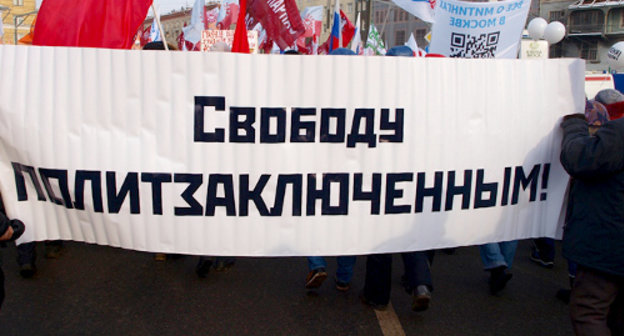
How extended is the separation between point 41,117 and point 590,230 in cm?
300

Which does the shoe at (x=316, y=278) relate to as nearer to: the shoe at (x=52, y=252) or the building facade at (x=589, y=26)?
the shoe at (x=52, y=252)

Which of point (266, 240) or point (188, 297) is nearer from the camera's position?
point (266, 240)

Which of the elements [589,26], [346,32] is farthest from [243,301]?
[589,26]

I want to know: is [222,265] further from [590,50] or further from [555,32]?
[590,50]

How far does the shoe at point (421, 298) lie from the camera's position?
11.2 feet

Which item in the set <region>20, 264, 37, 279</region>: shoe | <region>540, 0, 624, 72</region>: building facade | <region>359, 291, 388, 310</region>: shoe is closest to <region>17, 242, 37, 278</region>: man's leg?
<region>20, 264, 37, 279</region>: shoe

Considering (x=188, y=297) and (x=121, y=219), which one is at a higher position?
(x=121, y=219)

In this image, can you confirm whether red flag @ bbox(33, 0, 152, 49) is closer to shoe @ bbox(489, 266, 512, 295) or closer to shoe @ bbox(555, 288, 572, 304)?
shoe @ bbox(489, 266, 512, 295)

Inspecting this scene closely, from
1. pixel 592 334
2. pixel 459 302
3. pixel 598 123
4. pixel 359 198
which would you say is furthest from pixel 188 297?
pixel 598 123

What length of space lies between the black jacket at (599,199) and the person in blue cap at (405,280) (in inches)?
40.6

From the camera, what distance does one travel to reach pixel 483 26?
628 centimetres

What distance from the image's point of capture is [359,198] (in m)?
2.96

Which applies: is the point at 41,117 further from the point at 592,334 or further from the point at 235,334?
the point at 592,334

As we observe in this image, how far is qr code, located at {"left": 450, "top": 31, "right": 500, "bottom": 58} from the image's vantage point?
6.29 meters
